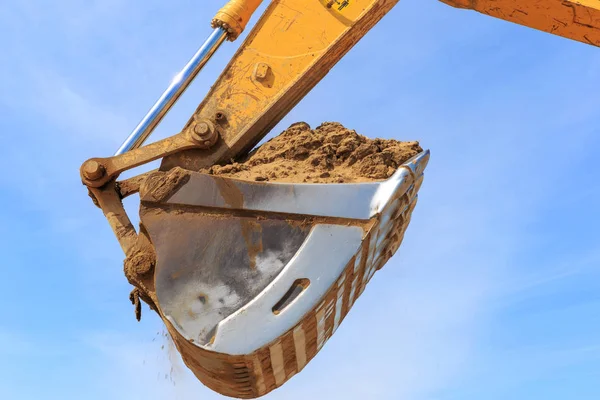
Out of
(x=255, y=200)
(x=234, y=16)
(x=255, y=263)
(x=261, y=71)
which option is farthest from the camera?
(x=234, y=16)

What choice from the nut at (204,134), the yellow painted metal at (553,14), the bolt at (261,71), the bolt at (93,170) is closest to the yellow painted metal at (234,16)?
the bolt at (261,71)

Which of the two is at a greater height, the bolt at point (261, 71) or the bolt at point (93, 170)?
the bolt at point (261, 71)

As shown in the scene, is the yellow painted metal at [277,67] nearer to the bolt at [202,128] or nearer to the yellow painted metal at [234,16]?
the bolt at [202,128]

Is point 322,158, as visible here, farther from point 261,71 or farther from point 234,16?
point 234,16

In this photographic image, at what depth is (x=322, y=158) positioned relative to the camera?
455cm

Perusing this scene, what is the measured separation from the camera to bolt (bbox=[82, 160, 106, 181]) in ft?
15.4

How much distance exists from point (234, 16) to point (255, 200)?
4.85ft

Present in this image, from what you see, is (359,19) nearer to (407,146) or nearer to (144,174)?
(407,146)

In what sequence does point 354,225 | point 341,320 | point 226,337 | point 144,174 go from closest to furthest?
1. point 226,337
2. point 354,225
3. point 341,320
4. point 144,174

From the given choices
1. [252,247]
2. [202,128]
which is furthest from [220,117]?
[252,247]

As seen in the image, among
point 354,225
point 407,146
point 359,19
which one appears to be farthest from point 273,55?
point 354,225

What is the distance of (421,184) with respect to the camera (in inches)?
187

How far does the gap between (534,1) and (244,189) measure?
239 centimetres

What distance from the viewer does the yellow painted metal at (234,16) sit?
5.01 metres
